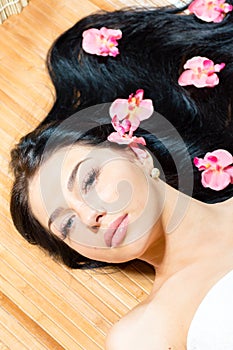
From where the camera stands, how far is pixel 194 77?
→ 83.3 inches

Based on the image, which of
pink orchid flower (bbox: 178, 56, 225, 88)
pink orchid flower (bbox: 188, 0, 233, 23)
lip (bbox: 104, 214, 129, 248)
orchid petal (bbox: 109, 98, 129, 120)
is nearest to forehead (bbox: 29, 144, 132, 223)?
lip (bbox: 104, 214, 129, 248)

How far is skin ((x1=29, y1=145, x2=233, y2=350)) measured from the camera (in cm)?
167

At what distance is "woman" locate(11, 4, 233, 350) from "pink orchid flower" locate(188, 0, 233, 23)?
0.02m

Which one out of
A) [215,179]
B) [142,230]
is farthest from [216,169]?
[142,230]

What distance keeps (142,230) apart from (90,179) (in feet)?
0.55

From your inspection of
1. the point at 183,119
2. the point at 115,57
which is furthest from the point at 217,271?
the point at 115,57

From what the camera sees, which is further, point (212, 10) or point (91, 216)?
point (212, 10)

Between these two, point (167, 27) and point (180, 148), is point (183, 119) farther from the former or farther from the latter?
point (167, 27)

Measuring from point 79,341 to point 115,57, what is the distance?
2.71 ft

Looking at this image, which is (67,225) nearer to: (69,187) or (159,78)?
(69,187)

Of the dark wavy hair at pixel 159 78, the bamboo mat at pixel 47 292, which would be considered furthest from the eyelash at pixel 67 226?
the bamboo mat at pixel 47 292

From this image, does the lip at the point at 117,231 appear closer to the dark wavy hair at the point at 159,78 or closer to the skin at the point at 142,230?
the skin at the point at 142,230

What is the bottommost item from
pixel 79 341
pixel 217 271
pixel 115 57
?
pixel 79 341

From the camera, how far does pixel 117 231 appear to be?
5.46 ft
